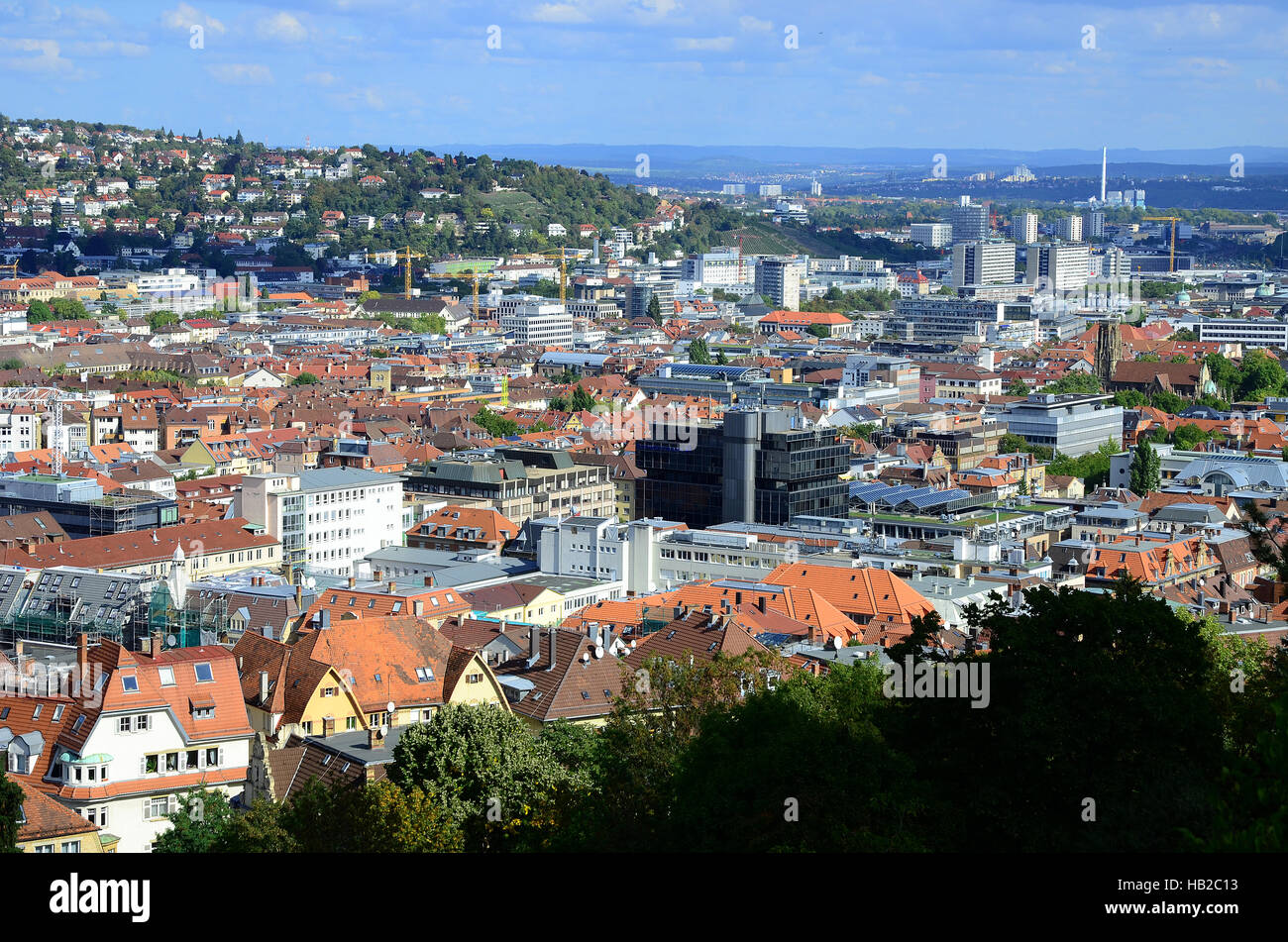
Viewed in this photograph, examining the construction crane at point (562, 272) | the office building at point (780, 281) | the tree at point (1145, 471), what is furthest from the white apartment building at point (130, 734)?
the office building at point (780, 281)

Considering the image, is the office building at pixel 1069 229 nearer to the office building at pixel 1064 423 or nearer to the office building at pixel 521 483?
the office building at pixel 1064 423

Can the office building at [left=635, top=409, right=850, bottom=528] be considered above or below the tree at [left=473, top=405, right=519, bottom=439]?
above

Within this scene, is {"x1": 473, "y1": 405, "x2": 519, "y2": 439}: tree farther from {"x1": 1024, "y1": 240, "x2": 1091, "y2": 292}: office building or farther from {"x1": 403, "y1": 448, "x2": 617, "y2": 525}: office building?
{"x1": 1024, "y1": 240, "x2": 1091, "y2": 292}: office building

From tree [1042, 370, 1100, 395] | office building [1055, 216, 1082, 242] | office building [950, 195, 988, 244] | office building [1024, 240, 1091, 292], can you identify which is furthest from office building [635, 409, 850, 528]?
office building [1055, 216, 1082, 242]

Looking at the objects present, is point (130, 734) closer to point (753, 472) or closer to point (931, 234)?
point (753, 472)

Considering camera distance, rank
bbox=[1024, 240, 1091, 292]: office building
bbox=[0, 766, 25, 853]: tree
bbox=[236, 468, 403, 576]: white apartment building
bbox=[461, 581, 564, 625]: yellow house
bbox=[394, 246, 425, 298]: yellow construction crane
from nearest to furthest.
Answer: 1. bbox=[0, 766, 25, 853]: tree
2. bbox=[461, 581, 564, 625]: yellow house
3. bbox=[236, 468, 403, 576]: white apartment building
4. bbox=[394, 246, 425, 298]: yellow construction crane
5. bbox=[1024, 240, 1091, 292]: office building
